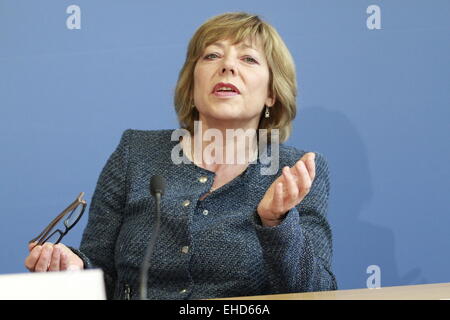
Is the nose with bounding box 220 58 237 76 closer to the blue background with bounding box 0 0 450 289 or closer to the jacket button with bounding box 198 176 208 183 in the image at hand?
the jacket button with bounding box 198 176 208 183

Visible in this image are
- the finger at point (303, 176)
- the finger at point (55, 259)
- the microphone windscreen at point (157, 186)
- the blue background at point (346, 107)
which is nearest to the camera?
the microphone windscreen at point (157, 186)

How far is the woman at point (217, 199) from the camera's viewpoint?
1295mm

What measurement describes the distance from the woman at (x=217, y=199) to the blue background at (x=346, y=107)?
11.7 inches

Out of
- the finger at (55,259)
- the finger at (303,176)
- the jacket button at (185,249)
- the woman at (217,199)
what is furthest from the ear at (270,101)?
the finger at (55,259)

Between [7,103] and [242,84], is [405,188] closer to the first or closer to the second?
[242,84]

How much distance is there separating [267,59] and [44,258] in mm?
692

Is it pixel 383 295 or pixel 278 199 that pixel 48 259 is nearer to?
pixel 278 199

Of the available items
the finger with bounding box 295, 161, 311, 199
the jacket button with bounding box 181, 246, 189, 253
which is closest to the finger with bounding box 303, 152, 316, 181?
the finger with bounding box 295, 161, 311, 199

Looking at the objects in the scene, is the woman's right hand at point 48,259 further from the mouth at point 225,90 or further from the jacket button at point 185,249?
the mouth at point 225,90

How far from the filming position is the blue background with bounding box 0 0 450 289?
193 cm

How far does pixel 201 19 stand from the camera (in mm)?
1977

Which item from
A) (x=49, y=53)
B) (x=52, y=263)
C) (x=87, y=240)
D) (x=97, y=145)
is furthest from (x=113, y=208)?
(x=49, y=53)

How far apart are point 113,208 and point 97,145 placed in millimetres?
444

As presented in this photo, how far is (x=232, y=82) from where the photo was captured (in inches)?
60.8
